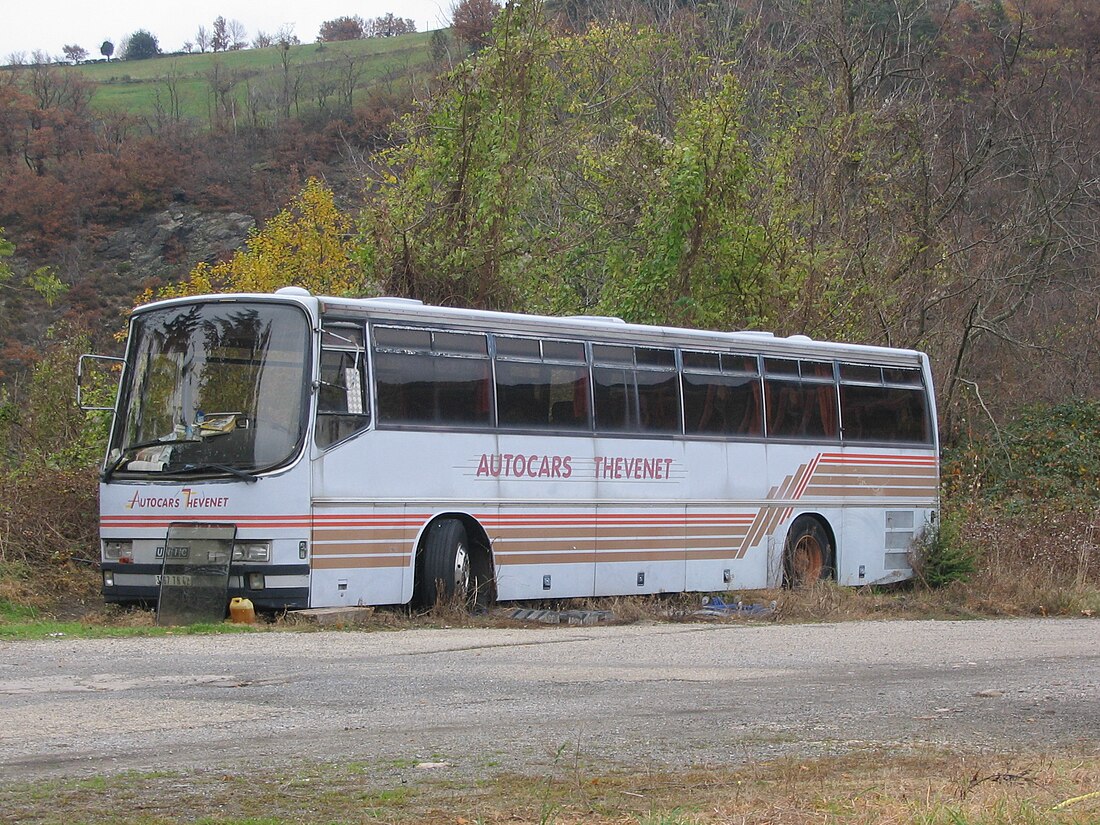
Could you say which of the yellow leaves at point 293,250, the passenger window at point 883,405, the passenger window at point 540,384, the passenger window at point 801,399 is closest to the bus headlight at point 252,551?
the passenger window at point 540,384

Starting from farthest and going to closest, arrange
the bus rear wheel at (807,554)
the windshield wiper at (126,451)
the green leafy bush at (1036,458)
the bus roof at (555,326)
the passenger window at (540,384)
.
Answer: the green leafy bush at (1036,458), the bus rear wheel at (807,554), the passenger window at (540,384), the bus roof at (555,326), the windshield wiper at (126,451)

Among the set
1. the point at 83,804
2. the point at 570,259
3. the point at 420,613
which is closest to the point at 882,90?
the point at 570,259

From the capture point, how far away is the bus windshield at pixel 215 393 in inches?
583

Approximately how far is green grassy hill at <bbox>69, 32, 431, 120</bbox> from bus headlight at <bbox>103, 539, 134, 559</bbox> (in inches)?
3251

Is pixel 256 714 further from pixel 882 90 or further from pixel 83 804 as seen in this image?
pixel 882 90

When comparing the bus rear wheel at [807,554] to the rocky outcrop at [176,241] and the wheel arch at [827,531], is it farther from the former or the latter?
the rocky outcrop at [176,241]

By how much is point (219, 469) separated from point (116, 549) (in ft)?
4.94

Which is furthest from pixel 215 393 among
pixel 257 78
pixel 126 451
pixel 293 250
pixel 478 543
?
pixel 257 78

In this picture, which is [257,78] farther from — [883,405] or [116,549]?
[116,549]

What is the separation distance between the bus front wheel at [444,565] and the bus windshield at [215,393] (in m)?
2.02

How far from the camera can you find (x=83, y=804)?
574 centimetres

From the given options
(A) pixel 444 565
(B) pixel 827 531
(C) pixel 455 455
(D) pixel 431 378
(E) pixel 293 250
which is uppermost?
(E) pixel 293 250

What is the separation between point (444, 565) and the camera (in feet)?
52.3

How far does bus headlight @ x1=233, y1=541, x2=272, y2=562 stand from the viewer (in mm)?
14531
